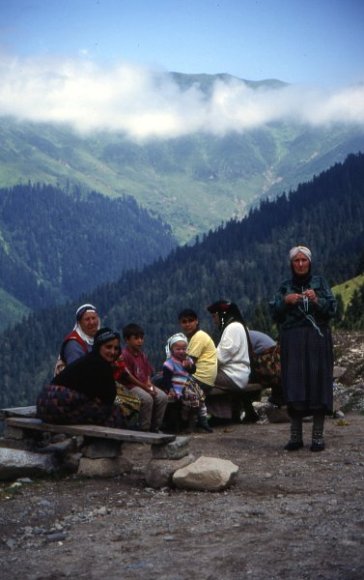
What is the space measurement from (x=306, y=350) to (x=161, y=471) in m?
3.08

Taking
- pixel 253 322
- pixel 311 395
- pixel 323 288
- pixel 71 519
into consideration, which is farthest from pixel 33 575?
pixel 253 322

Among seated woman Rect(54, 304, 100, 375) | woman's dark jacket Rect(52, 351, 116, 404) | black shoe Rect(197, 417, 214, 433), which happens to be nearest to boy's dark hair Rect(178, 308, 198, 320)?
black shoe Rect(197, 417, 214, 433)

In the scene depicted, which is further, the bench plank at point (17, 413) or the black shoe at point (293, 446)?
the bench plank at point (17, 413)

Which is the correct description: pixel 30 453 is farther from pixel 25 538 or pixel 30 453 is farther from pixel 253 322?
pixel 253 322

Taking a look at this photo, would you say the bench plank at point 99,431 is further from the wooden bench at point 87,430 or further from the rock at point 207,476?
the rock at point 207,476

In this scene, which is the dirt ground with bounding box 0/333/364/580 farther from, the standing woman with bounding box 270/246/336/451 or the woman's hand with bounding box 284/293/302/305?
the woman's hand with bounding box 284/293/302/305

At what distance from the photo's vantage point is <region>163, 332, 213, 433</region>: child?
14.1 m

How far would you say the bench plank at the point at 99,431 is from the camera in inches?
397

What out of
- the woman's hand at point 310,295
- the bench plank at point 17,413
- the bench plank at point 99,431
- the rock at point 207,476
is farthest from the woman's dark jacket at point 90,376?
the woman's hand at point 310,295

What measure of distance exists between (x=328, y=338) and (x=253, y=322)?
350 ft

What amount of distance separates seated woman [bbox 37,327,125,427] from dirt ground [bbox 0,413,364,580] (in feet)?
2.78

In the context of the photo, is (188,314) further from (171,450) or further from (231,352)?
(171,450)

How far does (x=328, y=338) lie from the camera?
1190 cm

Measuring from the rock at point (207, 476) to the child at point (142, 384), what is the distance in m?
3.30
